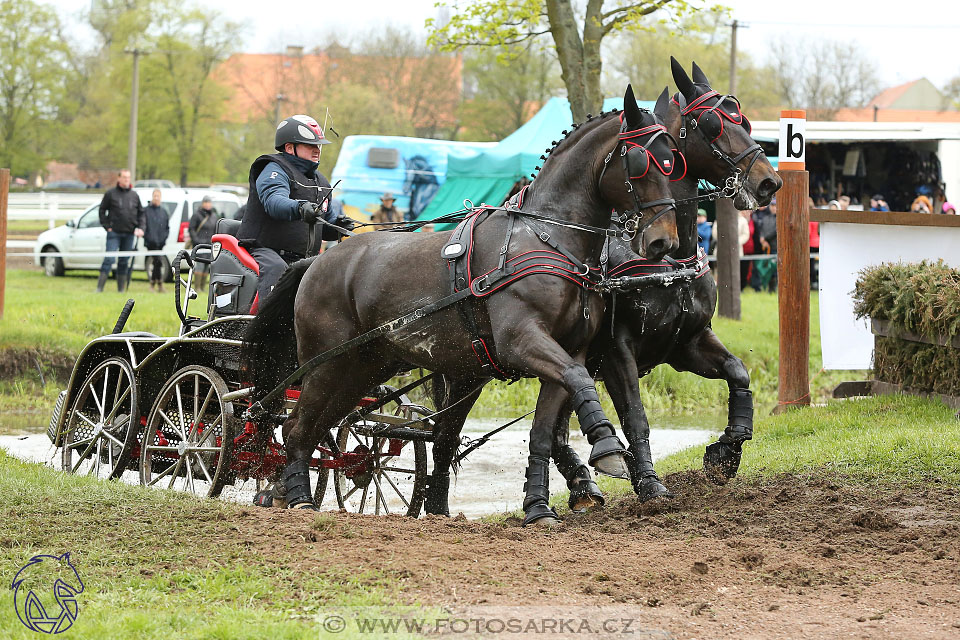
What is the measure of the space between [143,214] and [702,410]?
11.5 metres

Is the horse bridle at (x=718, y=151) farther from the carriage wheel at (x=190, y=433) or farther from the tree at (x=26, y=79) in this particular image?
the tree at (x=26, y=79)

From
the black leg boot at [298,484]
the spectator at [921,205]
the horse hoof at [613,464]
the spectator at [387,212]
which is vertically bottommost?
the black leg boot at [298,484]

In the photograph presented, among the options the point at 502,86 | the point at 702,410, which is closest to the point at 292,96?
the point at 502,86

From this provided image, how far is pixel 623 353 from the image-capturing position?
268 inches

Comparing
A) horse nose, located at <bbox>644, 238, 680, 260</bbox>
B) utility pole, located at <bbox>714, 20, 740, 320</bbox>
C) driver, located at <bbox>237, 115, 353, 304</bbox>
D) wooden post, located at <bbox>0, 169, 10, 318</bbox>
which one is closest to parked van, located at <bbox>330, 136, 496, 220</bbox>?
utility pole, located at <bbox>714, 20, 740, 320</bbox>

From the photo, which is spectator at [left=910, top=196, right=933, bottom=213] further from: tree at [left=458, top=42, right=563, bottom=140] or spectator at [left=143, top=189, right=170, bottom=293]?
tree at [left=458, top=42, right=563, bottom=140]

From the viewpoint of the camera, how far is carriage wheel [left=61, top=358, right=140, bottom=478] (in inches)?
319

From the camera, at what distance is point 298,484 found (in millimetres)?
7238

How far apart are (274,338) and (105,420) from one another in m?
1.72

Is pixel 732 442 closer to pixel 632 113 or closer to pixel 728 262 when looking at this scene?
pixel 632 113

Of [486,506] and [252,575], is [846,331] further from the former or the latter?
[252,575]

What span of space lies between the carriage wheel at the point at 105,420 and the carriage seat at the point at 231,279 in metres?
0.84

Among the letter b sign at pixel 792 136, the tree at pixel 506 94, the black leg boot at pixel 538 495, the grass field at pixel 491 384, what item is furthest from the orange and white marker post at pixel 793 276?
the tree at pixel 506 94

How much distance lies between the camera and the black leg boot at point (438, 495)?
785 cm
